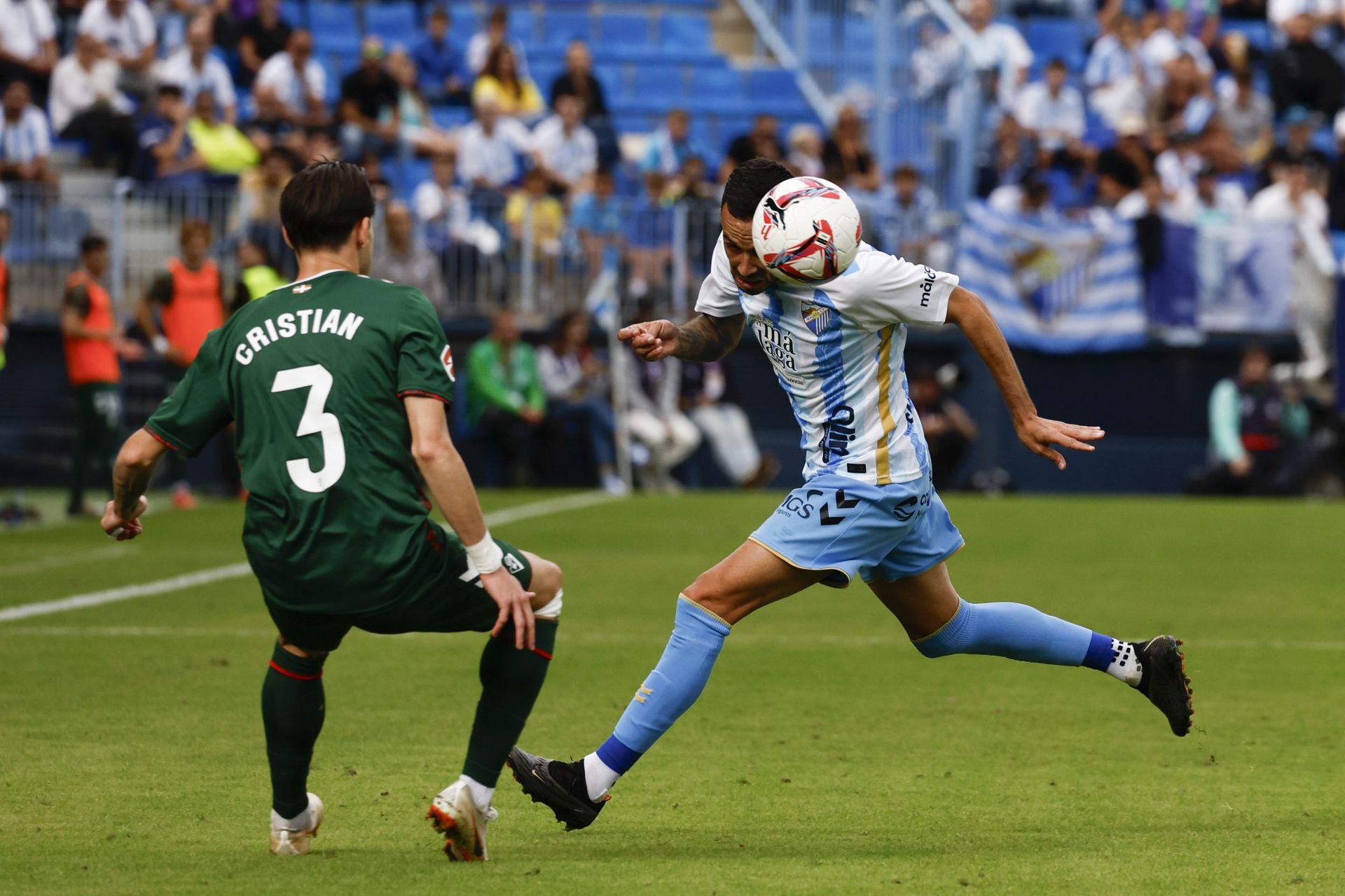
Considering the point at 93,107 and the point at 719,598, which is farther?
the point at 93,107

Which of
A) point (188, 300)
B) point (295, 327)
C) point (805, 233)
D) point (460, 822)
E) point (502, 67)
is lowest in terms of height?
point (188, 300)

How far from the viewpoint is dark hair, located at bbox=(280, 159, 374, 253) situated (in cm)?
490

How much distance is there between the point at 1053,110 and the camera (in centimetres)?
2386

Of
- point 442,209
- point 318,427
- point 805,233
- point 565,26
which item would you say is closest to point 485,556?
point 318,427

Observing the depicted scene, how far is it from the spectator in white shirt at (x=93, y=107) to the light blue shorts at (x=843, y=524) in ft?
55.7

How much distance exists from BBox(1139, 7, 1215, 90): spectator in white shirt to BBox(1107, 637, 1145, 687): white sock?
1938cm

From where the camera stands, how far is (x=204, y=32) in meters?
21.6

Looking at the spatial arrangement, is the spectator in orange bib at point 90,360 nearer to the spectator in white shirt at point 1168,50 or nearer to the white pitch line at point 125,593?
the white pitch line at point 125,593

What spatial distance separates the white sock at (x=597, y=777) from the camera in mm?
5418

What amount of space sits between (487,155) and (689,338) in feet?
54.2

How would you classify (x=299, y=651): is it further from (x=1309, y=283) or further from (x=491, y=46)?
(x=491, y=46)

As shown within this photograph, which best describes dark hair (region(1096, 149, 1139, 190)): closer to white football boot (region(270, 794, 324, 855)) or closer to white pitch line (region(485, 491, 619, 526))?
white pitch line (region(485, 491, 619, 526))

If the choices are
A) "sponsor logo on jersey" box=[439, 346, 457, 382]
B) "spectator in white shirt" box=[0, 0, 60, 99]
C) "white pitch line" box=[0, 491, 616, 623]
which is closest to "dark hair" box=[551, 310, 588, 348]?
"spectator in white shirt" box=[0, 0, 60, 99]

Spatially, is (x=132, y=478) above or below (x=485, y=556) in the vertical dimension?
above
